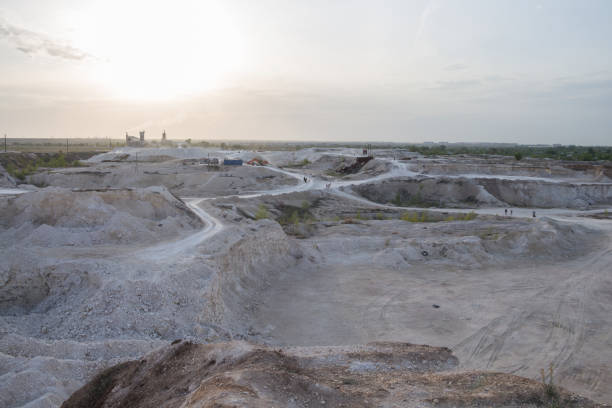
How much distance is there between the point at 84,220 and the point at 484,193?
40.3m

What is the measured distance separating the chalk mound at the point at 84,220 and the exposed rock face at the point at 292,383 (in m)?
11.4

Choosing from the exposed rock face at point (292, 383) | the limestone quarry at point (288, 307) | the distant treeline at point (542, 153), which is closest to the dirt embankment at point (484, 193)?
the limestone quarry at point (288, 307)

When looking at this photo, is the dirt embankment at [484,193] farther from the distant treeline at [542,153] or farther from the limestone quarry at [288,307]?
the distant treeline at [542,153]

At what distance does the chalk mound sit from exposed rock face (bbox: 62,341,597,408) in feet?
37.5

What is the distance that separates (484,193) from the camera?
4653 centimetres

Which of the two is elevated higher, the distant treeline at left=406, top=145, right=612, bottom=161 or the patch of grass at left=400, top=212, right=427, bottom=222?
the distant treeline at left=406, top=145, right=612, bottom=161

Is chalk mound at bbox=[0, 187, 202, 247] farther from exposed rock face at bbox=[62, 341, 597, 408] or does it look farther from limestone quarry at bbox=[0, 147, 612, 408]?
exposed rock face at bbox=[62, 341, 597, 408]

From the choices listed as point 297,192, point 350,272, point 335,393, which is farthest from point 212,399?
point 297,192

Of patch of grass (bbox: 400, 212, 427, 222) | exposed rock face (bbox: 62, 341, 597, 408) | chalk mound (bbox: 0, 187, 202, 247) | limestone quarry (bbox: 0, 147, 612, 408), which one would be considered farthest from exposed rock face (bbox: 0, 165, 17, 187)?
exposed rock face (bbox: 62, 341, 597, 408)

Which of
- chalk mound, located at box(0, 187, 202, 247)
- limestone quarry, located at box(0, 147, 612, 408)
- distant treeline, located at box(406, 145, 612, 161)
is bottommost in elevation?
limestone quarry, located at box(0, 147, 612, 408)

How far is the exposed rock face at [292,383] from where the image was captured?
7.03m

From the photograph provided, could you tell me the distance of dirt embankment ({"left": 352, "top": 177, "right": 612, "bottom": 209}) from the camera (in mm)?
46781

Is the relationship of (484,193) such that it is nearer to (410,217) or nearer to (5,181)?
(410,217)

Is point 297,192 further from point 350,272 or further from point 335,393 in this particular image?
point 335,393
